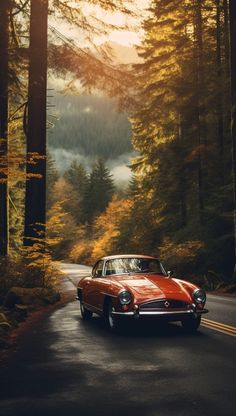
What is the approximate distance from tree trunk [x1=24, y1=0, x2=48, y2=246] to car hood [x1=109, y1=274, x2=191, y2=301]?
683 centimetres

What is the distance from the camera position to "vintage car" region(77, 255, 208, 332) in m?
9.52

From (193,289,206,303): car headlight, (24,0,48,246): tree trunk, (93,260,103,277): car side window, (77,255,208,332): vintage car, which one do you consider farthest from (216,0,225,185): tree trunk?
(193,289,206,303): car headlight

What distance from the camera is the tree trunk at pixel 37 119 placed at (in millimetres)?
17078

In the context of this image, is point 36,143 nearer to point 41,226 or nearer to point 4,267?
point 41,226

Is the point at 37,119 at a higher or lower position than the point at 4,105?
lower

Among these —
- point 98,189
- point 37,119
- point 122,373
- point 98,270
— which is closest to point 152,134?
point 37,119

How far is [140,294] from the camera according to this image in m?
9.70

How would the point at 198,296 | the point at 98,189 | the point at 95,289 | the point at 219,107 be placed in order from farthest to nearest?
the point at 98,189, the point at 219,107, the point at 95,289, the point at 198,296

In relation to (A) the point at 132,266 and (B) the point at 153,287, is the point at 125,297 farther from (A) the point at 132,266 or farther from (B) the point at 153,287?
(A) the point at 132,266

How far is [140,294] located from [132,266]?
6.18ft

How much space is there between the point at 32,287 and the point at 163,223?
1696 cm

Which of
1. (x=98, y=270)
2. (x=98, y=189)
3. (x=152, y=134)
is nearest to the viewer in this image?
(x=98, y=270)

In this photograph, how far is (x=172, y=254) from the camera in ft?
87.2

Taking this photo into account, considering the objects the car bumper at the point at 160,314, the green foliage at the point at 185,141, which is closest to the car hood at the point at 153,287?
the car bumper at the point at 160,314
